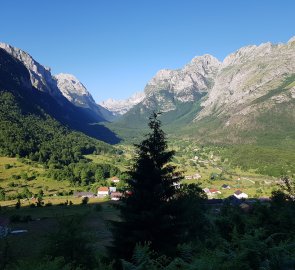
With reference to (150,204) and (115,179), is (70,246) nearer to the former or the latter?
(150,204)

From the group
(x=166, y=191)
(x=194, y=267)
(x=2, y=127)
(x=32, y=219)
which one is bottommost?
(x=32, y=219)

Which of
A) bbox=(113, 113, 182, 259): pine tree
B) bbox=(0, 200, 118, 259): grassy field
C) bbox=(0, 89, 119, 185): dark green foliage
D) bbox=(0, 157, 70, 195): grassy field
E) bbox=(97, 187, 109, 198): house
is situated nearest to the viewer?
bbox=(113, 113, 182, 259): pine tree

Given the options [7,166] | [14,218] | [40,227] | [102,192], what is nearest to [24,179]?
[7,166]

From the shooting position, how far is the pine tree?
24984 millimetres

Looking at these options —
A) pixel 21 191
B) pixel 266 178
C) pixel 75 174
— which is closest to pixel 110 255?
pixel 21 191

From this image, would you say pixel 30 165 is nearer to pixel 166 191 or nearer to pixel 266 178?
pixel 266 178

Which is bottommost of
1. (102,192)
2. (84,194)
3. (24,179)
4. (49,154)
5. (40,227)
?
(40,227)

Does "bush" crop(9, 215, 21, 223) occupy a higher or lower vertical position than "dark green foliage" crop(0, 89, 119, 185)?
lower

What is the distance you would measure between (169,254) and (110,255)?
4545 millimetres

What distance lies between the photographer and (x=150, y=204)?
26.1 m

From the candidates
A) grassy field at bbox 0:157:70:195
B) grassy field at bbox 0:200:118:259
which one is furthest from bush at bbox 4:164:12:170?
grassy field at bbox 0:200:118:259

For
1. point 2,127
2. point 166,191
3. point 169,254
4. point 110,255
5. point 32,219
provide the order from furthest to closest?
point 2,127, point 32,219, point 166,191, point 110,255, point 169,254

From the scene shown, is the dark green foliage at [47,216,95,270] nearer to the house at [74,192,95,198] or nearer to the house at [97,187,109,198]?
the house at [74,192,95,198]

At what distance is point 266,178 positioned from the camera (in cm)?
18138
